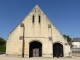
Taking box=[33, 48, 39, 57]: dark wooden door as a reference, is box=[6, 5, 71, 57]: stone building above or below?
above

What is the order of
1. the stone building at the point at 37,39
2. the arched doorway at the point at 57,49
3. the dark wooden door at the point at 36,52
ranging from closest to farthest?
the stone building at the point at 37,39 → the arched doorway at the point at 57,49 → the dark wooden door at the point at 36,52

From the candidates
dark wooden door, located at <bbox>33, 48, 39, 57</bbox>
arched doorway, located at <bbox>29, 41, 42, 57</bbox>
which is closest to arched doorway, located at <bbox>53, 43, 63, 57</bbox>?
arched doorway, located at <bbox>29, 41, 42, 57</bbox>

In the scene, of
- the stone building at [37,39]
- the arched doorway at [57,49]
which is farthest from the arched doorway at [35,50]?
the arched doorway at [57,49]

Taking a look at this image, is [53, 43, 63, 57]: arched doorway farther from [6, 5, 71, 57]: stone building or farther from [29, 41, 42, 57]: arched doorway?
[29, 41, 42, 57]: arched doorway

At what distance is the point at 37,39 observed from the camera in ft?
93.4

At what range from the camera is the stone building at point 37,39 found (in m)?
28.0

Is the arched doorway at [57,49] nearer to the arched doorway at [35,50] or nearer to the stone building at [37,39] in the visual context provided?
the stone building at [37,39]

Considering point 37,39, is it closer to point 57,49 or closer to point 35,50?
point 35,50

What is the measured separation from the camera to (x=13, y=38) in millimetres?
28781

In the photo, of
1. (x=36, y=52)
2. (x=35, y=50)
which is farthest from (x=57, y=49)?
(x=35, y=50)

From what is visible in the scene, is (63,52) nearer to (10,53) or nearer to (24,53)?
(24,53)

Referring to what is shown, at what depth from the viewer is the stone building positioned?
28031mm

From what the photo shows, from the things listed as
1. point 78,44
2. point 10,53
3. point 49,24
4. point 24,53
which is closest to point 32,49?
point 24,53

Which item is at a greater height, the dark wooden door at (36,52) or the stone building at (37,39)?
the stone building at (37,39)
